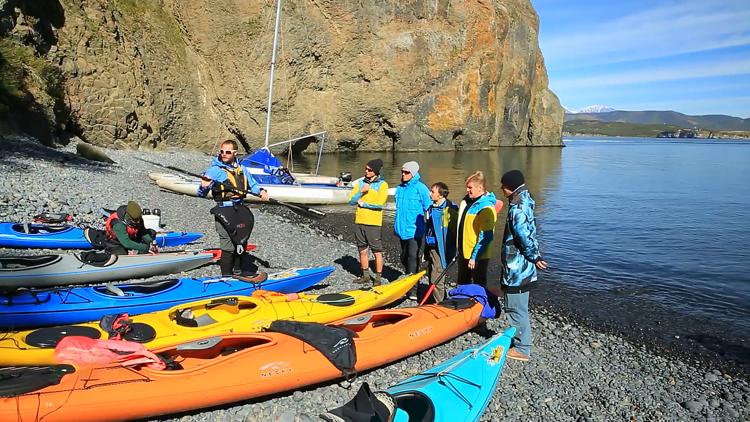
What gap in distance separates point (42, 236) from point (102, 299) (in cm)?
381

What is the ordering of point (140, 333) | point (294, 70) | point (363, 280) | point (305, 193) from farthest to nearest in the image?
point (294, 70) → point (305, 193) → point (363, 280) → point (140, 333)

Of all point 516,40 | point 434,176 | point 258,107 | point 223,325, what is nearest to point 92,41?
point 258,107

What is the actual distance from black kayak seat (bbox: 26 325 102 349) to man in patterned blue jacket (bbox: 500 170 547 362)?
4386 millimetres

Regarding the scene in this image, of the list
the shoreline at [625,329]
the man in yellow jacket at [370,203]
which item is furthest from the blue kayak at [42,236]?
the man in yellow jacket at [370,203]

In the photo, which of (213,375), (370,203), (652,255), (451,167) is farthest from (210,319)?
(451,167)

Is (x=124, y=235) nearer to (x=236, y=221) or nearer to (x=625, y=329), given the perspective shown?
(x=236, y=221)

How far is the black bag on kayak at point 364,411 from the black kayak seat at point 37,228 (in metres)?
8.03

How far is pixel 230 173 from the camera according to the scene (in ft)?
22.0

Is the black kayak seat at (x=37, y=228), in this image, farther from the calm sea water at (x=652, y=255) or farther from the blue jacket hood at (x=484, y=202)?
the calm sea water at (x=652, y=255)

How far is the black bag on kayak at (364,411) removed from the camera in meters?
3.28

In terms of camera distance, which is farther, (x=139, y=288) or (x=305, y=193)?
(x=305, y=193)

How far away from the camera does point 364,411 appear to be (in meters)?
3.32

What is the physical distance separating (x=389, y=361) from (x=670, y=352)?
14.1 feet

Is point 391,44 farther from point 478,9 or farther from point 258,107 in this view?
point 258,107
